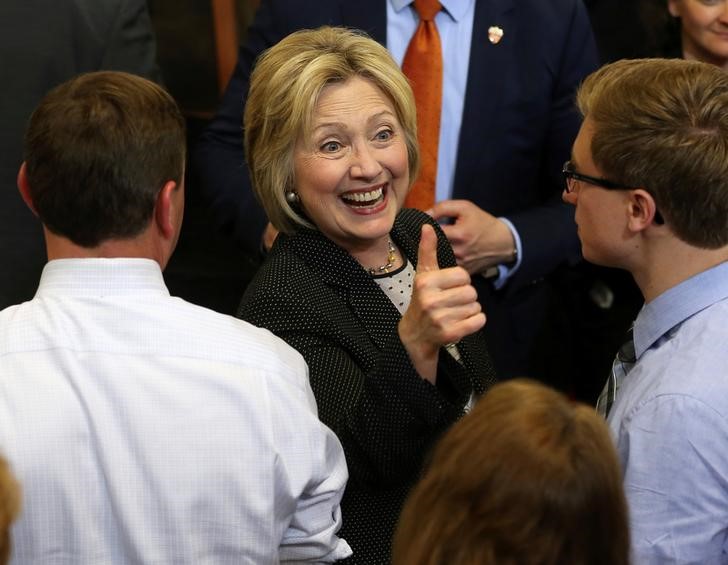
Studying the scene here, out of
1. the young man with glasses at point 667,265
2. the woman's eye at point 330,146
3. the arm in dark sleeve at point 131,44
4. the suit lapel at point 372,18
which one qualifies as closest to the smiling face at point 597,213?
the young man with glasses at point 667,265

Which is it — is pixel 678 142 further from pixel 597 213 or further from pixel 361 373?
pixel 361 373

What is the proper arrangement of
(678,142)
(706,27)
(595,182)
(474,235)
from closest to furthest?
(678,142) < (595,182) < (474,235) < (706,27)

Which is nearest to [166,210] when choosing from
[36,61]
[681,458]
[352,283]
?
[352,283]

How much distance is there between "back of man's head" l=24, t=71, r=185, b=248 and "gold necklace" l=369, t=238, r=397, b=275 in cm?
81

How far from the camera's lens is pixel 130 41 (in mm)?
3262

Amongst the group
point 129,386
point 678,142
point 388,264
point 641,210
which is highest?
point 678,142

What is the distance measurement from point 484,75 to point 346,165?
36.7 inches

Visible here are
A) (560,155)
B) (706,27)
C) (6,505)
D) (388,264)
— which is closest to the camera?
(6,505)

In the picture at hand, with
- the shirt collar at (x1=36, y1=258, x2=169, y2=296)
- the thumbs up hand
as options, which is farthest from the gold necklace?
the shirt collar at (x1=36, y1=258, x2=169, y2=296)

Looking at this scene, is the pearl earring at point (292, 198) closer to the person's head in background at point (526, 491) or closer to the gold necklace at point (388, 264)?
the gold necklace at point (388, 264)

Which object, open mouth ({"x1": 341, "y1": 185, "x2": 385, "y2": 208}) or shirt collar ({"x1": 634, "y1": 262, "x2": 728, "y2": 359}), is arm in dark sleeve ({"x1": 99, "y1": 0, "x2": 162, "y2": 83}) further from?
shirt collar ({"x1": 634, "y1": 262, "x2": 728, "y2": 359})

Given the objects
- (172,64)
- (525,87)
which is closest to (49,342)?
(525,87)

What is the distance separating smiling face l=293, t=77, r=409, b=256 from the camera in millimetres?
2480

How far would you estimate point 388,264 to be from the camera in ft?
8.59
